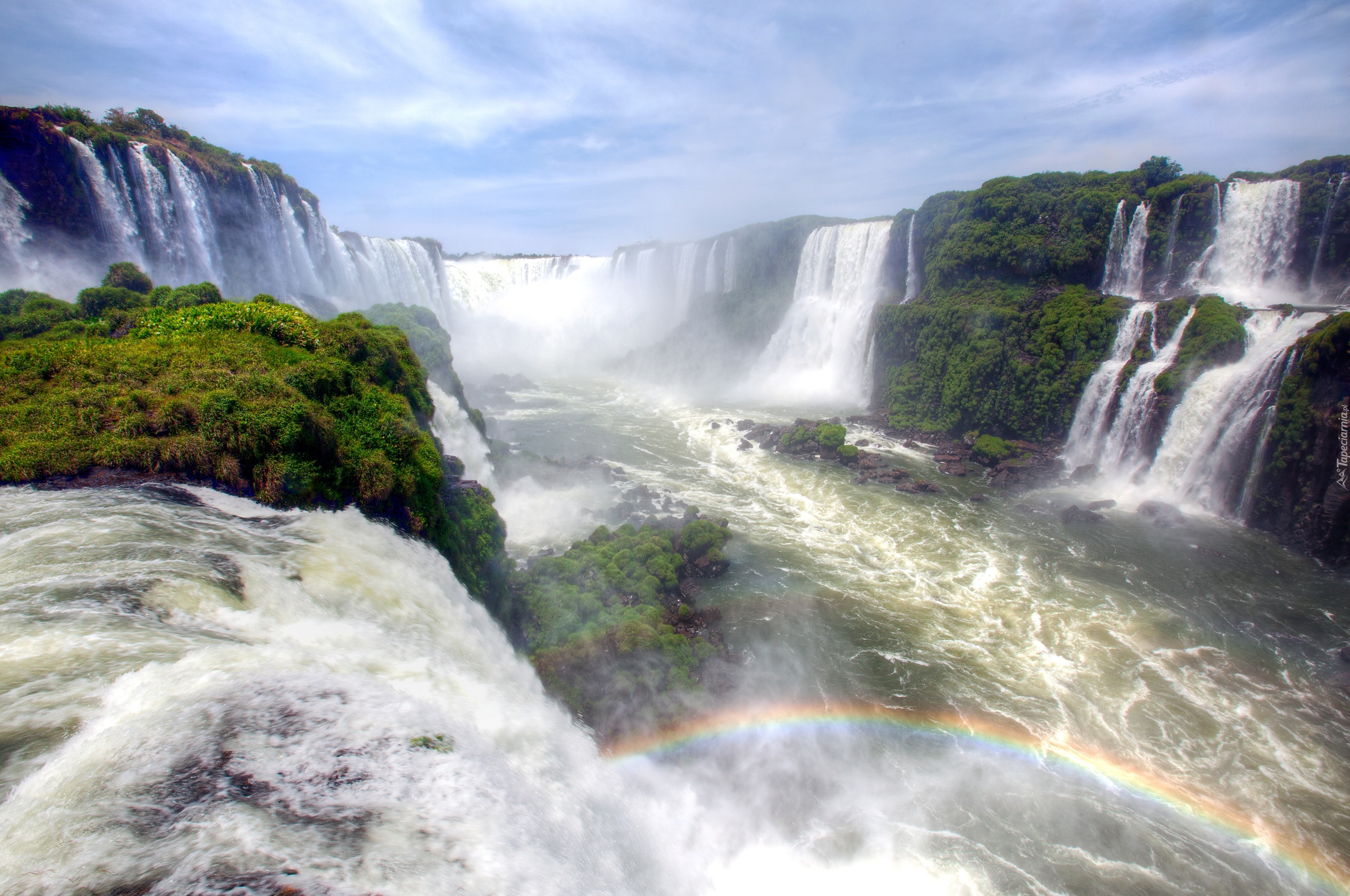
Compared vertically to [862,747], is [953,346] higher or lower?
higher

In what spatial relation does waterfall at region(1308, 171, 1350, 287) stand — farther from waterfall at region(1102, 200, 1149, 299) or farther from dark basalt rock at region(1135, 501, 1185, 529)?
dark basalt rock at region(1135, 501, 1185, 529)

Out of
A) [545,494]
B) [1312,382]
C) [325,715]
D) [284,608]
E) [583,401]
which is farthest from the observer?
[583,401]

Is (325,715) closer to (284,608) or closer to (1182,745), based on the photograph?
(284,608)

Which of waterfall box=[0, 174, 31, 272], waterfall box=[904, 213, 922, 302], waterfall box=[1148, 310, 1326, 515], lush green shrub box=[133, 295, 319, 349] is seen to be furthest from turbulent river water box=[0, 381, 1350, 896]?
waterfall box=[0, 174, 31, 272]

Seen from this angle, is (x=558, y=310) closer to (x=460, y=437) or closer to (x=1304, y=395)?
(x=460, y=437)

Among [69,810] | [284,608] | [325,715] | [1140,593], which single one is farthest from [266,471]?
[1140,593]

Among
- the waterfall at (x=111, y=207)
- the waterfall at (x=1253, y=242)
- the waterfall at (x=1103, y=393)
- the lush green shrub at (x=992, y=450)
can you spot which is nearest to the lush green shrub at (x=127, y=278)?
the waterfall at (x=111, y=207)

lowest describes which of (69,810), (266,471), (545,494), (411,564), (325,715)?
(545,494)
